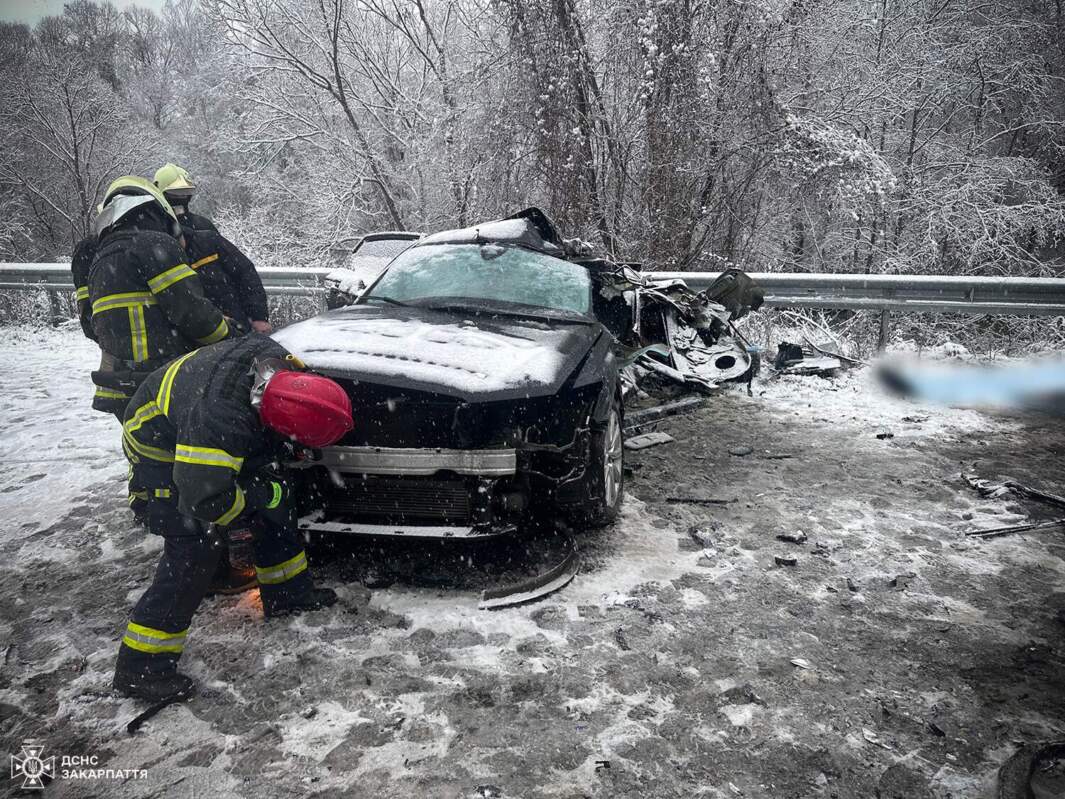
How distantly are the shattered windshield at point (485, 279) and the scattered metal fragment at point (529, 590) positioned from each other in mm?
1595

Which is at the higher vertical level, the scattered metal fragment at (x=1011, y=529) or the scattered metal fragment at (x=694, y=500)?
the scattered metal fragment at (x=694, y=500)

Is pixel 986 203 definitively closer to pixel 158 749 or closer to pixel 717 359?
pixel 717 359

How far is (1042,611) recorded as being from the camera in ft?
9.52

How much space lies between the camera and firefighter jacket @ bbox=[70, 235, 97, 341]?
3.56 m

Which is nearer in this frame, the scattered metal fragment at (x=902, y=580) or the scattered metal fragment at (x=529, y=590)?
the scattered metal fragment at (x=529, y=590)

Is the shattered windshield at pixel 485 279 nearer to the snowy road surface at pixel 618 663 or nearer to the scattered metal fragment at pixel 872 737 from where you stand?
the snowy road surface at pixel 618 663

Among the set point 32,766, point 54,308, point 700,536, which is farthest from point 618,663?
point 54,308

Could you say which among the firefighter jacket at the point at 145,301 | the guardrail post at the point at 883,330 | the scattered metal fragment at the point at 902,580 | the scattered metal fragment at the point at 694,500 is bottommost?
the scattered metal fragment at the point at 902,580

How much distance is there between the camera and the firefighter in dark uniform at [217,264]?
4.08 meters

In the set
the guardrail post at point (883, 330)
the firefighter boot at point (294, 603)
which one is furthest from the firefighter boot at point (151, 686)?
the guardrail post at point (883, 330)

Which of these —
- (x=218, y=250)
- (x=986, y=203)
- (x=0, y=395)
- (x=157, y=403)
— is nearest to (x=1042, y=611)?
(x=157, y=403)

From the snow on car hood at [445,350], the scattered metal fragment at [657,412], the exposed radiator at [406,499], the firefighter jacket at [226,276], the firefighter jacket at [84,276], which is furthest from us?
the scattered metal fragment at [657,412]

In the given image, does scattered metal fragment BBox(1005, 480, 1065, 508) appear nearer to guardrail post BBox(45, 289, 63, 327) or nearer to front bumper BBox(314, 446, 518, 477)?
front bumper BBox(314, 446, 518, 477)

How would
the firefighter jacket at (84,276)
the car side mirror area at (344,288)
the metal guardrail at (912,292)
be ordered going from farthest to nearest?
the metal guardrail at (912,292) < the car side mirror area at (344,288) < the firefighter jacket at (84,276)
